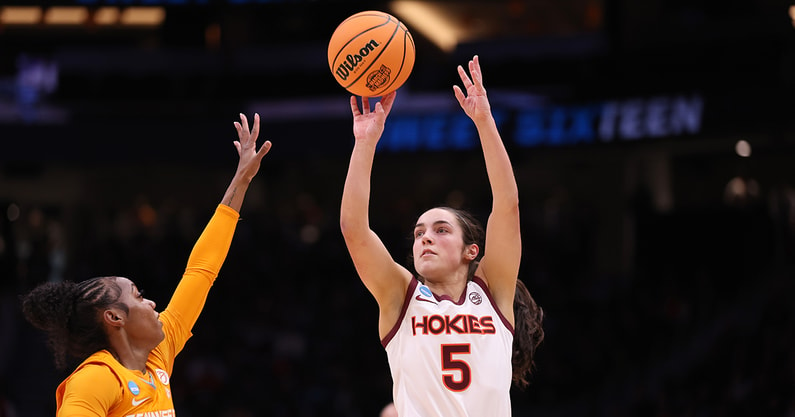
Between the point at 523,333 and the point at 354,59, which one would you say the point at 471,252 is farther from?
the point at 354,59

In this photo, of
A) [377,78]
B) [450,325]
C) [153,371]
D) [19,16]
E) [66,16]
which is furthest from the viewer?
[66,16]

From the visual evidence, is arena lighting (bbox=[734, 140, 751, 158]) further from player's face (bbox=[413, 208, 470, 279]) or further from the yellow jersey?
the yellow jersey

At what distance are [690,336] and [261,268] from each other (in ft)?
24.1

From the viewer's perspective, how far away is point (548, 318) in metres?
15.3

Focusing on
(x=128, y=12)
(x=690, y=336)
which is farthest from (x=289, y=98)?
(x=690, y=336)

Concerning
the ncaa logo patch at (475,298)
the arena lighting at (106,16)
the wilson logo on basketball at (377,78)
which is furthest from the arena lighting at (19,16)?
the ncaa logo patch at (475,298)

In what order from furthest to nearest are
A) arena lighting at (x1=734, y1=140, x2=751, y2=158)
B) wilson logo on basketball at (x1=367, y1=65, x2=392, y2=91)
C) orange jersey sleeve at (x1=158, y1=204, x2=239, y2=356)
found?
1. arena lighting at (x1=734, y1=140, x2=751, y2=158)
2. wilson logo on basketball at (x1=367, y1=65, x2=392, y2=91)
3. orange jersey sleeve at (x1=158, y1=204, x2=239, y2=356)

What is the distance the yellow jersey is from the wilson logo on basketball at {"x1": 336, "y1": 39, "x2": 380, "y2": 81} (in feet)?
2.77

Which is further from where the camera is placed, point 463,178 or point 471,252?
point 463,178

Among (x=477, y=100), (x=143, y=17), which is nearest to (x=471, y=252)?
(x=477, y=100)

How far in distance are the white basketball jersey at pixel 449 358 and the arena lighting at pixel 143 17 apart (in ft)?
54.1

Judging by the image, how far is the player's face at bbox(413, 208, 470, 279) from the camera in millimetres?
4037

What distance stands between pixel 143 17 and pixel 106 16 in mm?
914

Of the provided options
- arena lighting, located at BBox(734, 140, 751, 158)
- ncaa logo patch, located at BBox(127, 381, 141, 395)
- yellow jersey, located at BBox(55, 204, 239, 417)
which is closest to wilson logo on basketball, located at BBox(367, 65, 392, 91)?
yellow jersey, located at BBox(55, 204, 239, 417)
